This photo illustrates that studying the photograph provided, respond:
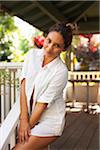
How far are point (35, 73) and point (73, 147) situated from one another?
2.18 m

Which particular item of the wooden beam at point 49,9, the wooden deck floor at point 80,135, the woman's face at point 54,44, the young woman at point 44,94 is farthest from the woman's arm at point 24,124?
the wooden beam at point 49,9

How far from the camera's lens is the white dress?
1.85m

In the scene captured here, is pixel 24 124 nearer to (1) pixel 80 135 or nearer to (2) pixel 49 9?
(1) pixel 80 135

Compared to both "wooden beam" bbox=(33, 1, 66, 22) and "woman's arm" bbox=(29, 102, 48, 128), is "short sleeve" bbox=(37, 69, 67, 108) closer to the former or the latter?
"woman's arm" bbox=(29, 102, 48, 128)

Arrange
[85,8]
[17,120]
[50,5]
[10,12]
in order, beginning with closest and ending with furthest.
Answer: [17,120] < [10,12] < [50,5] < [85,8]

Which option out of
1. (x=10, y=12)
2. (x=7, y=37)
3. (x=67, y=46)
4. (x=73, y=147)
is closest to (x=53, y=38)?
(x=67, y=46)

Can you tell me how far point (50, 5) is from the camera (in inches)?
275

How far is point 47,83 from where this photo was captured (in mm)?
1856

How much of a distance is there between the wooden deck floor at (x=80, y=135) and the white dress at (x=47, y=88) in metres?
2.04

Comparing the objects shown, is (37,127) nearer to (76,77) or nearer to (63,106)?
(63,106)

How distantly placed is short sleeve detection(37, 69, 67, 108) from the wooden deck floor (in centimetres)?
210

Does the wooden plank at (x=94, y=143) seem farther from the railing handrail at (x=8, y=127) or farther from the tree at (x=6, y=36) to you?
the tree at (x=6, y=36)

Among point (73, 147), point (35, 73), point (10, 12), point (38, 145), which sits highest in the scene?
point (10, 12)

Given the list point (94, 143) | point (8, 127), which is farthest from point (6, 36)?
point (8, 127)
